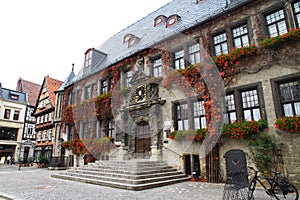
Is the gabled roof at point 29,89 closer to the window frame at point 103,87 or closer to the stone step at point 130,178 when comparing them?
the window frame at point 103,87

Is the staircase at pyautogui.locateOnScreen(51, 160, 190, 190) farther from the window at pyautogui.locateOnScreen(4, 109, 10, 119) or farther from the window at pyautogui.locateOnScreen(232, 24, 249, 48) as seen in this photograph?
the window at pyautogui.locateOnScreen(4, 109, 10, 119)

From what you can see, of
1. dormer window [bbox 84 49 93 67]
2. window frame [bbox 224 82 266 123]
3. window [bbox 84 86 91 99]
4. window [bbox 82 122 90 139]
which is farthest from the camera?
dormer window [bbox 84 49 93 67]

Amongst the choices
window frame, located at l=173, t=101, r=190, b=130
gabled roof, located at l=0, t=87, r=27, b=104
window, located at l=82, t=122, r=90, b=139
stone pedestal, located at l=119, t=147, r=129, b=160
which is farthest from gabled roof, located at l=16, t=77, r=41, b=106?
window frame, located at l=173, t=101, r=190, b=130

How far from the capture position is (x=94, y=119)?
1553cm

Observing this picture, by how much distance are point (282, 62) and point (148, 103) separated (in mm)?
6989

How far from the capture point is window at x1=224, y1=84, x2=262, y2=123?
8453 millimetres

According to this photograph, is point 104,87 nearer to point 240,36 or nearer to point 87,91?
point 87,91

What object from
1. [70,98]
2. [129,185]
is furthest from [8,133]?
[129,185]

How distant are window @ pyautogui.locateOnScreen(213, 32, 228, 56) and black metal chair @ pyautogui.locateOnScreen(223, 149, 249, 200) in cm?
621

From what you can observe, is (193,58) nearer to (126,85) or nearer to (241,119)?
(241,119)

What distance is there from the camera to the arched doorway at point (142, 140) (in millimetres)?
11906

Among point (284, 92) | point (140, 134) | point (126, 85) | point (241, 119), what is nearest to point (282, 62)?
point (284, 92)

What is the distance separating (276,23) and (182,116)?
A: 6039 millimetres

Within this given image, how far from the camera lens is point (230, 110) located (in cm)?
914
